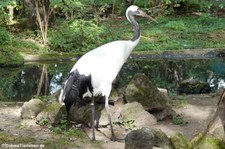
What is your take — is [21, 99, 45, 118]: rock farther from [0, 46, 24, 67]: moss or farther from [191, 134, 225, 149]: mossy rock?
[0, 46, 24, 67]: moss

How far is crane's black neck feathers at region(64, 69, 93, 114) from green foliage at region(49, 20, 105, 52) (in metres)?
8.42

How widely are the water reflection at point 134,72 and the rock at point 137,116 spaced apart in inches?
132

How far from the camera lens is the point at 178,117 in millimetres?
7176

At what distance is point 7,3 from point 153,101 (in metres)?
9.73

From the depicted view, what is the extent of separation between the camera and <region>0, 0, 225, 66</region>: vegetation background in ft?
47.9

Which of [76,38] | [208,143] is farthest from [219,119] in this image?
[76,38]

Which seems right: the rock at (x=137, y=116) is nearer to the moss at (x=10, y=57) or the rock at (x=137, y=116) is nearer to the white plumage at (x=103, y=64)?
the white plumage at (x=103, y=64)

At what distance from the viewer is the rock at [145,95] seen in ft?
23.1

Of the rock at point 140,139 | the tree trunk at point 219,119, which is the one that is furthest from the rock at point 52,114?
the tree trunk at point 219,119

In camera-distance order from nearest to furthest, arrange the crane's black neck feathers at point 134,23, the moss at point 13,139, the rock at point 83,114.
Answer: the moss at point 13,139 → the rock at point 83,114 → the crane's black neck feathers at point 134,23

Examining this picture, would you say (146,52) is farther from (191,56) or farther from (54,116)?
(54,116)

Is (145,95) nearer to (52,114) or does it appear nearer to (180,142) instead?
(52,114)

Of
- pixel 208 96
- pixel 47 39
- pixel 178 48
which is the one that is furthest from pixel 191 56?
pixel 208 96

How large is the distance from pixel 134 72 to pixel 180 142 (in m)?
7.55
